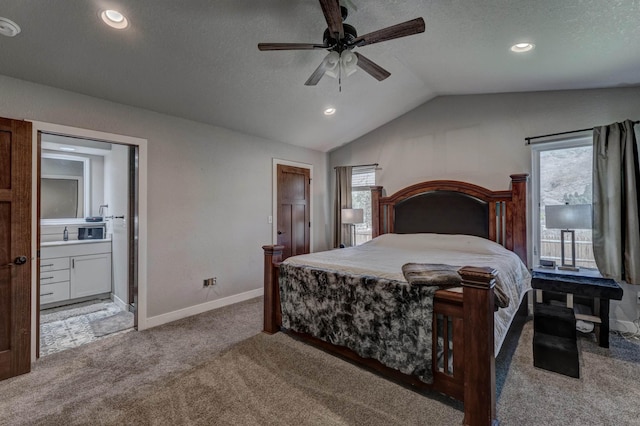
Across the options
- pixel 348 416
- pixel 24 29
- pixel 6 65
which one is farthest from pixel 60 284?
pixel 348 416

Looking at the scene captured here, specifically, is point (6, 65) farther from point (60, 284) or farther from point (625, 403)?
point (625, 403)

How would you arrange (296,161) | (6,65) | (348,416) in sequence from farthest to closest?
(296,161), (6,65), (348,416)

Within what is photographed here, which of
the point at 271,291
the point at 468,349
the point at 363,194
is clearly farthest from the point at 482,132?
the point at 271,291

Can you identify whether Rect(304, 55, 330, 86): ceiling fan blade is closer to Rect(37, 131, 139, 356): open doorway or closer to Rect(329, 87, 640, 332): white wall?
Rect(37, 131, 139, 356): open doorway

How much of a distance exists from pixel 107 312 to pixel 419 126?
5.32m

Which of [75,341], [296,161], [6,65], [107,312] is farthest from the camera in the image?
[296,161]

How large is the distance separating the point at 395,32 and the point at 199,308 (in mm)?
3706

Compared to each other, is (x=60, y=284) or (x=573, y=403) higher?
(x=60, y=284)

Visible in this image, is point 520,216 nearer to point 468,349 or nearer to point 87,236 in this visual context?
point 468,349

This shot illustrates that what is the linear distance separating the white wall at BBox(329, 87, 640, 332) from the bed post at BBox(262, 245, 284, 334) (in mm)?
2616

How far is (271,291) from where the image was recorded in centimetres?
296

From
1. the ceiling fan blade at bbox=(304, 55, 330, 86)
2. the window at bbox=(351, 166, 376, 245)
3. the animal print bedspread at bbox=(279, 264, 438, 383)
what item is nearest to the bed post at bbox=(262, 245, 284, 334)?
the animal print bedspread at bbox=(279, 264, 438, 383)

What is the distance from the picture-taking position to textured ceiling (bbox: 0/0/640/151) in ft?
6.61

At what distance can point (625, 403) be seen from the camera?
6.26 ft
